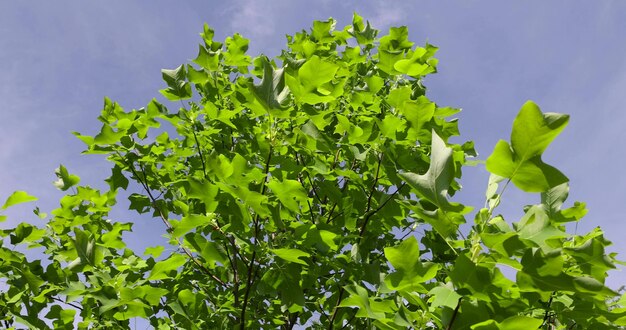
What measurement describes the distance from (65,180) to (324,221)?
7.57 feet

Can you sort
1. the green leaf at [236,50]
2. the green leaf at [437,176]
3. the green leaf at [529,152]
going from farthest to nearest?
the green leaf at [236,50]
the green leaf at [437,176]
the green leaf at [529,152]

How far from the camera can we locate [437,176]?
139 centimetres

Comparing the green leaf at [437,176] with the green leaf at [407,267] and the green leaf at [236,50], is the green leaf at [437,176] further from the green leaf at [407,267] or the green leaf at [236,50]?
the green leaf at [236,50]

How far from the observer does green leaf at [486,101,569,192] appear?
1.26m

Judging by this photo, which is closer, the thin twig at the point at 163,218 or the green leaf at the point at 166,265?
the green leaf at the point at 166,265

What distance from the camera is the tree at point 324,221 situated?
148cm

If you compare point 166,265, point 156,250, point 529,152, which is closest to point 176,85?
point 156,250

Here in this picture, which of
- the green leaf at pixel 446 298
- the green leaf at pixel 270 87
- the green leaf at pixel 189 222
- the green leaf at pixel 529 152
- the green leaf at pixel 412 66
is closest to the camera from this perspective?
the green leaf at pixel 529 152

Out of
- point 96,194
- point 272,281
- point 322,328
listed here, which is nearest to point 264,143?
point 272,281

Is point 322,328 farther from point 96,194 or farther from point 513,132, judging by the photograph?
point 513,132

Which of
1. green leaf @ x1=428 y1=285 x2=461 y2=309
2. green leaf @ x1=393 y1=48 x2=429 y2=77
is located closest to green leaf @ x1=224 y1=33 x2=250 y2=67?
green leaf @ x1=393 y1=48 x2=429 y2=77

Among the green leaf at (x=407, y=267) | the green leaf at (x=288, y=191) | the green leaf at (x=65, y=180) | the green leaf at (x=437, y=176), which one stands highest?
the green leaf at (x=65, y=180)

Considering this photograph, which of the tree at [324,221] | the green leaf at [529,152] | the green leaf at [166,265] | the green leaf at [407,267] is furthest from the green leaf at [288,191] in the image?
the green leaf at [529,152]

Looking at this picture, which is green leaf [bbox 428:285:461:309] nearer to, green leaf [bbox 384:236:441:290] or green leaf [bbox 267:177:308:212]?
green leaf [bbox 384:236:441:290]
